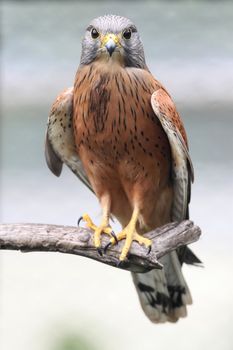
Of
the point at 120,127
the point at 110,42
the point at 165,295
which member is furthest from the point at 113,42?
the point at 165,295

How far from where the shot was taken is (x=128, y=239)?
463 cm

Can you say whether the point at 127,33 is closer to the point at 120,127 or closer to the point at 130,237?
the point at 120,127

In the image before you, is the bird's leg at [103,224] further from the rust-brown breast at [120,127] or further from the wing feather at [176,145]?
the wing feather at [176,145]

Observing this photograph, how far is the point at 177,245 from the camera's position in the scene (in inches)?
182

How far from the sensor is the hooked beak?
4.54 metres

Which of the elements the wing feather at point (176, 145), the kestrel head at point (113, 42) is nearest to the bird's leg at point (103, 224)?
the wing feather at point (176, 145)

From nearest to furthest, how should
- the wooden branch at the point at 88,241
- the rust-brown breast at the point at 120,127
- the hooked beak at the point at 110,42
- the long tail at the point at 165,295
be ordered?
the wooden branch at the point at 88,241 → the hooked beak at the point at 110,42 → the rust-brown breast at the point at 120,127 → the long tail at the point at 165,295

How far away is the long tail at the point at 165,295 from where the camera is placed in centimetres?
521

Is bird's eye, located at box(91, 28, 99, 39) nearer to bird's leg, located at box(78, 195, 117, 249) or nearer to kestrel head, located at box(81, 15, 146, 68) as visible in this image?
kestrel head, located at box(81, 15, 146, 68)

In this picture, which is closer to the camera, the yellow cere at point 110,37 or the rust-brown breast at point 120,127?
the yellow cere at point 110,37

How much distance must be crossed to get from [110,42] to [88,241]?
71 cm

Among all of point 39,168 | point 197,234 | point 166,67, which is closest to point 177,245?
point 197,234

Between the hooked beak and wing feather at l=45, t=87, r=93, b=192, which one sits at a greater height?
the hooked beak

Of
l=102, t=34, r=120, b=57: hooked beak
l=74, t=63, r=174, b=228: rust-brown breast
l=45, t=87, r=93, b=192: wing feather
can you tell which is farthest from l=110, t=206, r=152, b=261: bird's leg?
l=102, t=34, r=120, b=57: hooked beak
